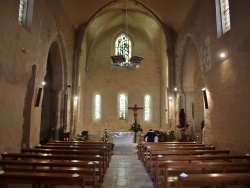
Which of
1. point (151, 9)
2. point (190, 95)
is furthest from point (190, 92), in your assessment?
point (151, 9)

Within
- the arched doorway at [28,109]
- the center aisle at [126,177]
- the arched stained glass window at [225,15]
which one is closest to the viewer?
the center aisle at [126,177]

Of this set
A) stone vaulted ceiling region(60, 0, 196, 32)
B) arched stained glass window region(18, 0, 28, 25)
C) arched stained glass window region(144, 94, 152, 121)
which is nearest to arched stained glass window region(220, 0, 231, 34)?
stone vaulted ceiling region(60, 0, 196, 32)

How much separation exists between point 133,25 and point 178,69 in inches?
340

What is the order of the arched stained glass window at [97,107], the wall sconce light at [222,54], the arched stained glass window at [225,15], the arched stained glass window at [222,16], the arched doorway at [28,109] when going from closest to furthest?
the wall sconce light at [222,54] < the arched stained glass window at [225,15] < the arched stained glass window at [222,16] < the arched doorway at [28,109] < the arched stained glass window at [97,107]

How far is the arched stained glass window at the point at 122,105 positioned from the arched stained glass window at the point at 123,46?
3.72 meters

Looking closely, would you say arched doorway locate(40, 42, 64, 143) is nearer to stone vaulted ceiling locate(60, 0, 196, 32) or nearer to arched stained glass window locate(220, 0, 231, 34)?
stone vaulted ceiling locate(60, 0, 196, 32)

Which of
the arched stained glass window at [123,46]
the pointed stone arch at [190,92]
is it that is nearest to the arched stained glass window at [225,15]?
the pointed stone arch at [190,92]

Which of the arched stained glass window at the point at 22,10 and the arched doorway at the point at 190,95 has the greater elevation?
→ the arched stained glass window at the point at 22,10

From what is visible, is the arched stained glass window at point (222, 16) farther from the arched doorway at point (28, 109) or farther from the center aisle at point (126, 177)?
the arched doorway at point (28, 109)

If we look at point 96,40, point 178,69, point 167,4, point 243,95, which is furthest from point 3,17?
point 96,40

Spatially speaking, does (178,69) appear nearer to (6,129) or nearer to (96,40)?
(96,40)

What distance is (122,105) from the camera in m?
23.2

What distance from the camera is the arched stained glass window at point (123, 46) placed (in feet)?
77.7

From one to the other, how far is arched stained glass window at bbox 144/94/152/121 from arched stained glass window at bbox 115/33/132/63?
167 inches
